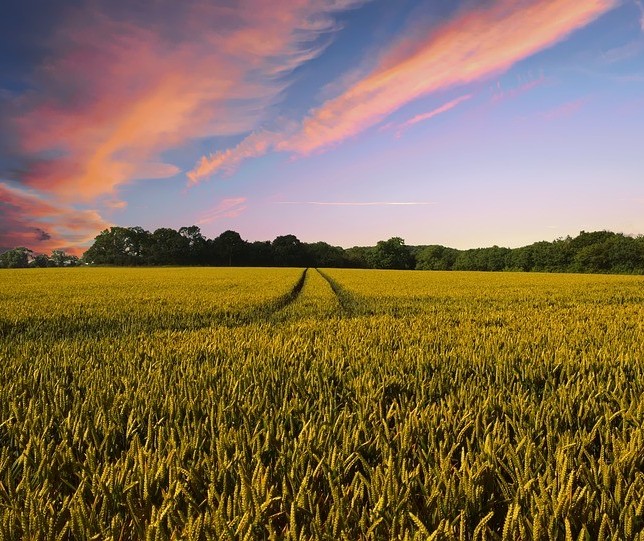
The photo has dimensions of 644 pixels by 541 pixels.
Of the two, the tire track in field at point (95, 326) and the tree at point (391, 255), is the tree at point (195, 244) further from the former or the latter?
the tire track in field at point (95, 326)

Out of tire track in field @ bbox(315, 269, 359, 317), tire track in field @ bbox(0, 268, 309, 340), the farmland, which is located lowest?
tire track in field @ bbox(315, 269, 359, 317)

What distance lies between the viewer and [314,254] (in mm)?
121938

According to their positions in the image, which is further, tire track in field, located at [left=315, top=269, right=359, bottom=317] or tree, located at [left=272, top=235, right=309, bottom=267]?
tree, located at [left=272, top=235, right=309, bottom=267]

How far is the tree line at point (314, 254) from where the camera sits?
98750 mm

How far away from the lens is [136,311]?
11.4 metres

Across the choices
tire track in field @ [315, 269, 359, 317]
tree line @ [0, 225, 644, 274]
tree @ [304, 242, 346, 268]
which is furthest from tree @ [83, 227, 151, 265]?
tire track in field @ [315, 269, 359, 317]

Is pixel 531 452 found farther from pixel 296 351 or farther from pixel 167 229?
pixel 167 229

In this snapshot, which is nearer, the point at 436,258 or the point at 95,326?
the point at 95,326

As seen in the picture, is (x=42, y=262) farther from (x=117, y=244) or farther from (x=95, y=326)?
(x=95, y=326)

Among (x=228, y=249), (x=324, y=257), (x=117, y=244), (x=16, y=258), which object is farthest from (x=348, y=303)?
(x=16, y=258)

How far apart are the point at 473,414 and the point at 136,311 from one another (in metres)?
11.1

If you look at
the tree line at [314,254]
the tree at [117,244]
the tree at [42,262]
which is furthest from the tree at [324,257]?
the tree at [42,262]

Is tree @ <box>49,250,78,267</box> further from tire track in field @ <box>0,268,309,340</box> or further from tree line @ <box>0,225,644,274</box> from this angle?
tire track in field @ <box>0,268,309,340</box>

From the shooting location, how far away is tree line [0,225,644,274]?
9875 cm
